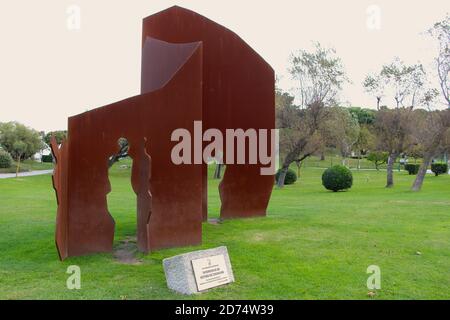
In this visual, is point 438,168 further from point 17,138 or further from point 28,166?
point 17,138

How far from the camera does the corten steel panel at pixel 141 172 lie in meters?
7.11

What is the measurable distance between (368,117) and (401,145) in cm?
4541

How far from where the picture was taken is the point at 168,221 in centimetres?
767

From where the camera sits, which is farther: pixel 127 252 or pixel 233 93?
pixel 233 93

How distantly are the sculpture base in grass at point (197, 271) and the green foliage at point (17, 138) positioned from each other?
44.6 metres

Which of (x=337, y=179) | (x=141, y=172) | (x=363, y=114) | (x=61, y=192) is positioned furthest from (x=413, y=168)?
(x=61, y=192)

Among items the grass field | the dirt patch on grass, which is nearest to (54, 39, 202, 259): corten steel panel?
the dirt patch on grass

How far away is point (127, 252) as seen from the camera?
7.51m

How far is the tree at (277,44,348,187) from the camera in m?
27.5

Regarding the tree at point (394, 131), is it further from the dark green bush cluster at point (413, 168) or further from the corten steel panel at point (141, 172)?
the corten steel panel at point (141, 172)

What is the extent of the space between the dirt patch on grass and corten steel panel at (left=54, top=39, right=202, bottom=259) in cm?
22

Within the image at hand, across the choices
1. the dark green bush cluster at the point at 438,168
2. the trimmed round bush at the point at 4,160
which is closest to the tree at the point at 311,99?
the dark green bush cluster at the point at 438,168

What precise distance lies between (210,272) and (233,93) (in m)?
6.44

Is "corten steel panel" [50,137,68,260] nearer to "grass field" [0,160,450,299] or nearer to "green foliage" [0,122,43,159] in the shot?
"grass field" [0,160,450,299]
